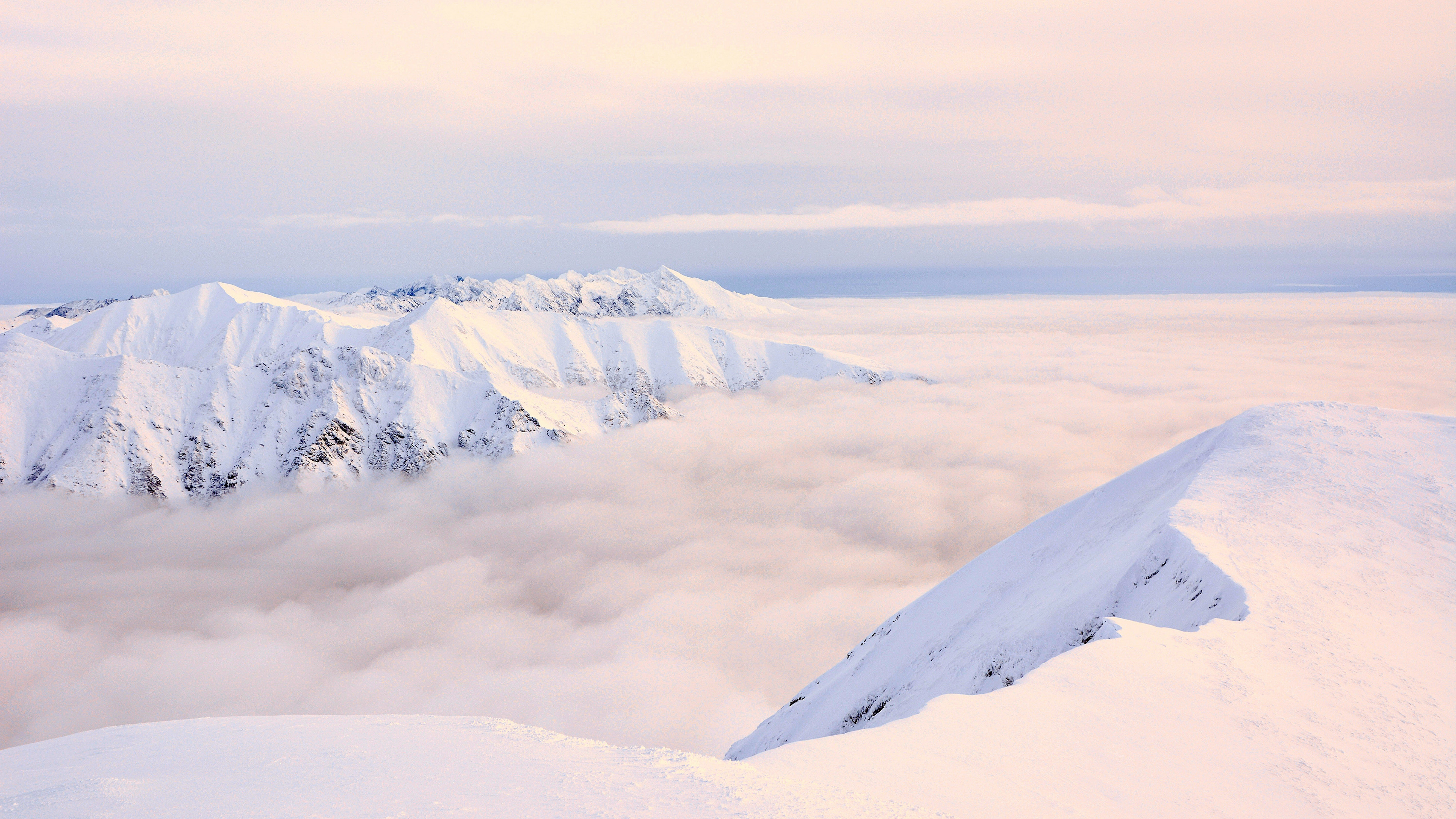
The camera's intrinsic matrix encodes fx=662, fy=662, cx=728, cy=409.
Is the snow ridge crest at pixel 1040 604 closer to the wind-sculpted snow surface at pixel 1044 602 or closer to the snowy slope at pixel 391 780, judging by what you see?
the wind-sculpted snow surface at pixel 1044 602

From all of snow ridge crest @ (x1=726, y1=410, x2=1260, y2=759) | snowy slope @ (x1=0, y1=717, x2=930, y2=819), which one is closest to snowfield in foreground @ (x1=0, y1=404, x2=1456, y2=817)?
snowy slope @ (x1=0, y1=717, x2=930, y2=819)

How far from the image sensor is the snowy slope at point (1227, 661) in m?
21.1

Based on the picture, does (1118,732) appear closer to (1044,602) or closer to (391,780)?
(391,780)

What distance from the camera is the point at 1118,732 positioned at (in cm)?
2438

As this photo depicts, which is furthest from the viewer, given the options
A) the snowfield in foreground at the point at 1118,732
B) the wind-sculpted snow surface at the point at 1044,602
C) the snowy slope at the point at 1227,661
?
the wind-sculpted snow surface at the point at 1044,602

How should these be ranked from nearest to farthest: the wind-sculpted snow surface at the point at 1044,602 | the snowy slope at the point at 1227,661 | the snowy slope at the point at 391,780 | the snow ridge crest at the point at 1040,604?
1. the snowy slope at the point at 391,780
2. the snowy slope at the point at 1227,661
3. the snow ridge crest at the point at 1040,604
4. the wind-sculpted snow surface at the point at 1044,602

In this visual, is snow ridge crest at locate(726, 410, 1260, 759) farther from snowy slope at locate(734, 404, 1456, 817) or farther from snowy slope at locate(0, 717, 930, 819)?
snowy slope at locate(0, 717, 930, 819)

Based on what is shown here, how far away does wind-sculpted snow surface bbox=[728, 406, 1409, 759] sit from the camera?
39156mm

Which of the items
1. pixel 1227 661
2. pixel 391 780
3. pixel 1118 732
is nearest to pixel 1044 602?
pixel 1227 661

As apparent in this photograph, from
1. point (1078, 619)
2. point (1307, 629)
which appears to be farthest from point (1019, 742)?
point (1078, 619)

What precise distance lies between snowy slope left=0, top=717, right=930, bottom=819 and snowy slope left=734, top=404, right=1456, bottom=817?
317 centimetres

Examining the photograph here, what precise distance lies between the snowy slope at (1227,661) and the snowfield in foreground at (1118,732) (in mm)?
118

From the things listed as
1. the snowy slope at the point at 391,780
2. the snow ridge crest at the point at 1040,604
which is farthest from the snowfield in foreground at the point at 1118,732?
the snow ridge crest at the point at 1040,604

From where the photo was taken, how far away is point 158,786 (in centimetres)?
1642
